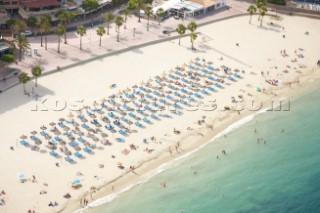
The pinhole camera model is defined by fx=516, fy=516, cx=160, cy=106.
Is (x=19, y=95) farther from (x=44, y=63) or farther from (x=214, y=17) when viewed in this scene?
(x=214, y=17)

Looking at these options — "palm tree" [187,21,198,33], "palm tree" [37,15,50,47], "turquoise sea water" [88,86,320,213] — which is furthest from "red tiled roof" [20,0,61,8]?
"turquoise sea water" [88,86,320,213]

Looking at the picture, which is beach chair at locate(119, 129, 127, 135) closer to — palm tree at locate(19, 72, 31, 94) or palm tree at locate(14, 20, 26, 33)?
palm tree at locate(19, 72, 31, 94)

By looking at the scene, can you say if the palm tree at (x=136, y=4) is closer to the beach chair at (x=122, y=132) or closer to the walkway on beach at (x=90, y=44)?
the walkway on beach at (x=90, y=44)

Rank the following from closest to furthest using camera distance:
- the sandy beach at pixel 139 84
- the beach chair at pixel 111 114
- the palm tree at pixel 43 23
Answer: the sandy beach at pixel 139 84, the beach chair at pixel 111 114, the palm tree at pixel 43 23

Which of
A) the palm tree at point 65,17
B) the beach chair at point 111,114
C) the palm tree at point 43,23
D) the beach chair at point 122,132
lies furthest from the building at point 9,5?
the beach chair at point 122,132

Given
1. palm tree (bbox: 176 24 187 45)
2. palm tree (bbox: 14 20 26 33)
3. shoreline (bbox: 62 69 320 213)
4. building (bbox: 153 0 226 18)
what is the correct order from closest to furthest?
shoreline (bbox: 62 69 320 213), palm tree (bbox: 14 20 26 33), palm tree (bbox: 176 24 187 45), building (bbox: 153 0 226 18)

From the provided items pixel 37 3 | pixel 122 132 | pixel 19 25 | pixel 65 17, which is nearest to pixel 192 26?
pixel 65 17
